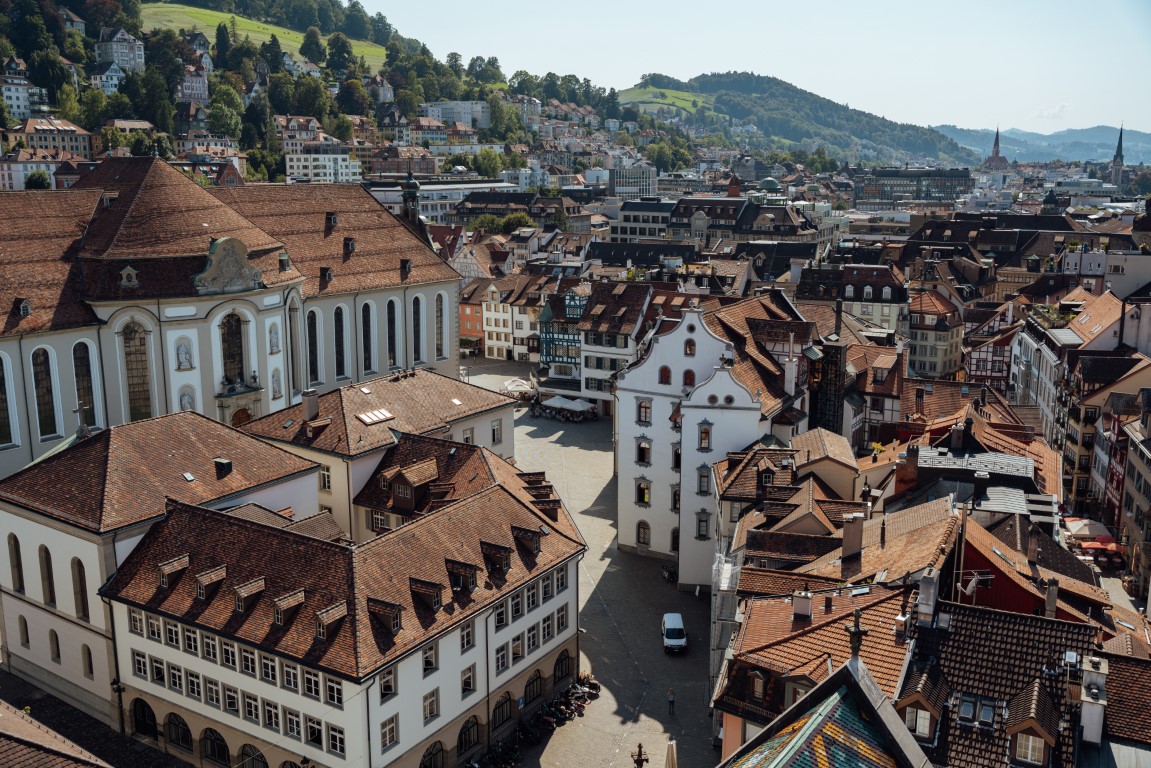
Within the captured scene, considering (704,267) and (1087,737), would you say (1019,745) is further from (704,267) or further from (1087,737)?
(704,267)

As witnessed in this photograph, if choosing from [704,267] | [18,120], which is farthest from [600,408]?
[18,120]

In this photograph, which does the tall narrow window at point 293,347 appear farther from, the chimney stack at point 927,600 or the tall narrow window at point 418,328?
the chimney stack at point 927,600

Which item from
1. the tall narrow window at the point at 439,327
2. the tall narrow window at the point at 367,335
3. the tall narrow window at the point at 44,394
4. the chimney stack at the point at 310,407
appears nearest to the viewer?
the chimney stack at the point at 310,407

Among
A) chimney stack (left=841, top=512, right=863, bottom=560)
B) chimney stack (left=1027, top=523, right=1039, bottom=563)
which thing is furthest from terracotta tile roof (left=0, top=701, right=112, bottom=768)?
chimney stack (left=1027, top=523, right=1039, bottom=563)

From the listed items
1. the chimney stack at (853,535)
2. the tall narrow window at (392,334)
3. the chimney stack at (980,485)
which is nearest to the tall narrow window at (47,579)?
the chimney stack at (853,535)

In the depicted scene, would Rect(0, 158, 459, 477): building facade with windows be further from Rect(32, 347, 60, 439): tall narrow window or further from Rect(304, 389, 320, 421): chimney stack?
Rect(304, 389, 320, 421): chimney stack

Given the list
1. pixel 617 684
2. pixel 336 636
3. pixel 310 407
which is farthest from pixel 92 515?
pixel 617 684

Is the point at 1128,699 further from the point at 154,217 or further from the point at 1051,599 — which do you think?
the point at 154,217

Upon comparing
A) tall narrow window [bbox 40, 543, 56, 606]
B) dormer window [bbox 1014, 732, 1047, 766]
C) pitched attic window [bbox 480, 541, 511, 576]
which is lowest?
tall narrow window [bbox 40, 543, 56, 606]
